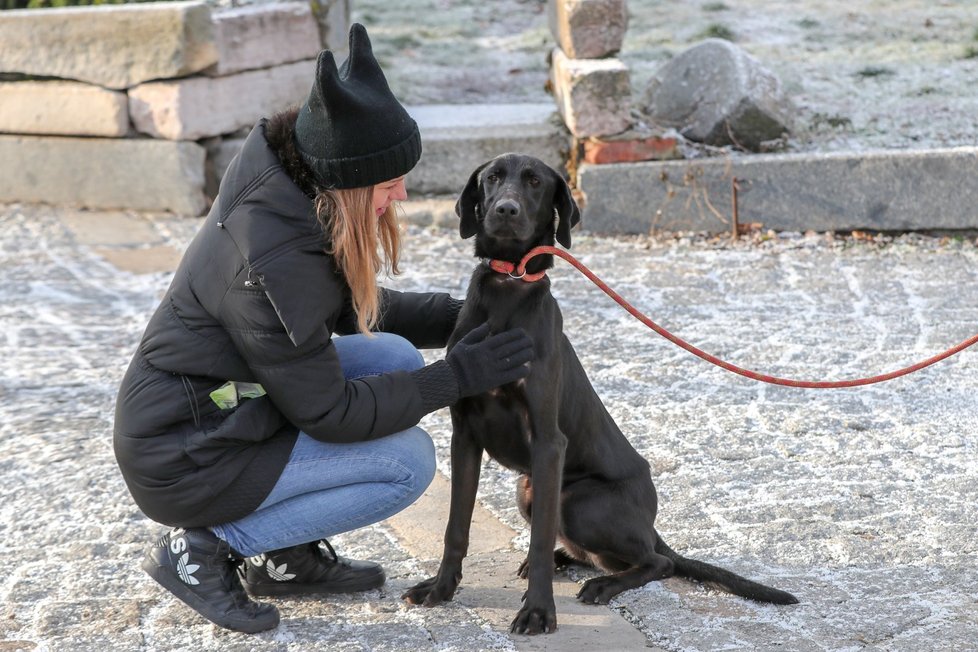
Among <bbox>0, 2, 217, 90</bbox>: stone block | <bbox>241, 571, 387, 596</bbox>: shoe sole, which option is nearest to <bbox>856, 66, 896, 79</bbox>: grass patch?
<bbox>0, 2, 217, 90</bbox>: stone block

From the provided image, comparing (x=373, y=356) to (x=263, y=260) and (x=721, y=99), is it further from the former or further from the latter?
(x=721, y=99)

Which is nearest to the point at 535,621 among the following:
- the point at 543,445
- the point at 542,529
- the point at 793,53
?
the point at 542,529

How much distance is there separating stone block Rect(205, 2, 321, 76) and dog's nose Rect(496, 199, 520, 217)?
501 cm

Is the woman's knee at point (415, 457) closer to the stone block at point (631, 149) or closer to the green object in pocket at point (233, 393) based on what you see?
the green object in pocket at point (233, 393)

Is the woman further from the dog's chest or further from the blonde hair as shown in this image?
the dog's chest

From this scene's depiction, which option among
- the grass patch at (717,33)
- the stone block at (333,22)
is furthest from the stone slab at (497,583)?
the grass patch at (717,33)

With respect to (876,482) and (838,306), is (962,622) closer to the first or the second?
(876,482)

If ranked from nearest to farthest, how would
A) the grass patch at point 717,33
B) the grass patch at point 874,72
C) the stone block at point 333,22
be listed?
the stone block at point 333,22 < the grass patch at point 874,72 < the grass patch at point 717,33

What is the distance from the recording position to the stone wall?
756 cm

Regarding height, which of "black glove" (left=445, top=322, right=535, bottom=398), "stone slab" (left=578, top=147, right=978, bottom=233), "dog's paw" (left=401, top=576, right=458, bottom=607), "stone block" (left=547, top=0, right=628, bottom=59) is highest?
"stone block" (left=547, top=0, right=628, bottom=59)

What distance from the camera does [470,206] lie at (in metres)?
3.50

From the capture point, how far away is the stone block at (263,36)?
7738 mm

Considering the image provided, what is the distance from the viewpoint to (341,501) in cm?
323

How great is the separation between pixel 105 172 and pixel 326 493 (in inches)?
210
